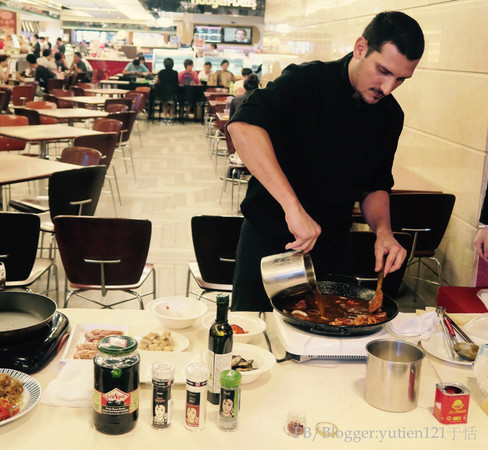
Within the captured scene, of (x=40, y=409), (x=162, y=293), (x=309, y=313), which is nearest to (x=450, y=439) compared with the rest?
(x=309, y=313)

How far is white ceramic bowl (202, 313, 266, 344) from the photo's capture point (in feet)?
5.87

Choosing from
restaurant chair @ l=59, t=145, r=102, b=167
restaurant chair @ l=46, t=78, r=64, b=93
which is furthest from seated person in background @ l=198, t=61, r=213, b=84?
restaurant chair @ l=59, t=145, r=102, b=167

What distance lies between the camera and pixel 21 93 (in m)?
11.9

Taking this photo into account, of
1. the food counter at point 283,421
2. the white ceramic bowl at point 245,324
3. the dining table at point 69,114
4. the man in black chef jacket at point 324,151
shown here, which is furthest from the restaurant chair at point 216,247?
the dining table at point 69,114

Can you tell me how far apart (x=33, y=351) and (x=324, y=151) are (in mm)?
1090

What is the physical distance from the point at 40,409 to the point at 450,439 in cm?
89

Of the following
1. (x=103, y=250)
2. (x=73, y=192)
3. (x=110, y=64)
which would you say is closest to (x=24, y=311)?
(x=103, y=250)

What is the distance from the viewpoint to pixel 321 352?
5.46ft

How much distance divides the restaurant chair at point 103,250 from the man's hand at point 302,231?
1475mm

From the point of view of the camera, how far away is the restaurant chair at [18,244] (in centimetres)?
320

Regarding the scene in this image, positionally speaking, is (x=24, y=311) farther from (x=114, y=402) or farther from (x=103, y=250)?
(x=103, y=250)

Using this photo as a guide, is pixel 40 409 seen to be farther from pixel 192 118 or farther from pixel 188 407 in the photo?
pixel 192 118

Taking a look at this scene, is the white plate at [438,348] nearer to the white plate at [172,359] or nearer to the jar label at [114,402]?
the white plate at [172,359]

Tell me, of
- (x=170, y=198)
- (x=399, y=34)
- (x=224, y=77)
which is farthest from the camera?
(x=224, y=77)
